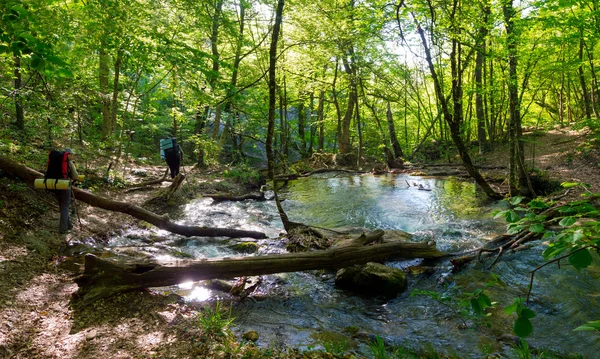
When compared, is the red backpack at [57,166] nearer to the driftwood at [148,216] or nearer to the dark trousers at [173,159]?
the driftwood at [148,216]

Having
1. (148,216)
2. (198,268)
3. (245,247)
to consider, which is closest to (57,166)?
(148,216)

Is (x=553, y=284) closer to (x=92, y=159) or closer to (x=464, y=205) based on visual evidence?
(x=464, y=205)

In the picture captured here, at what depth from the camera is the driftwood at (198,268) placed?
5.19 meters

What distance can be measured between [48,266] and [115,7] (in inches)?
299

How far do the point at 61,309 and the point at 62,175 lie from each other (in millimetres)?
3731

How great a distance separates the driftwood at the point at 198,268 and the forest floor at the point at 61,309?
0.20 m

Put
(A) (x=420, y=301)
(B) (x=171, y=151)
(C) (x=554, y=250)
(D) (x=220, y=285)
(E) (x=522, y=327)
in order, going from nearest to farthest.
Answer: (E) (x=522, y=327)
(C) (x=554, y=250)
(A) (x=420, y=301)
(D) (x=220, y=285)
(B) (x=171, y=151)

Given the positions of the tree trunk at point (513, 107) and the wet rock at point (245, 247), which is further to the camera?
the tree trunk at point (513, 107)

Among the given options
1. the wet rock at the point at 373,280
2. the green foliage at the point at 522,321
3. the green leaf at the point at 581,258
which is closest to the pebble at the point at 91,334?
the wet rock at the point at 373,280

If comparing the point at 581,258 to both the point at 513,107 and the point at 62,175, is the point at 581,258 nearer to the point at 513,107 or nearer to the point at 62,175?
the point at 62,175

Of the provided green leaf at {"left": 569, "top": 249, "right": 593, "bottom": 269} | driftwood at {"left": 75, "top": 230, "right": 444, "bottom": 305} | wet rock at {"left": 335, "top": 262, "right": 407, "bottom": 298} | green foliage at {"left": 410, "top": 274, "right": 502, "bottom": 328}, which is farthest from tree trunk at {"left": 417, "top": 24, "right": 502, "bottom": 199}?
green leaf at {"left": 569, "top": 249, "right": 593, "bottom": 269}

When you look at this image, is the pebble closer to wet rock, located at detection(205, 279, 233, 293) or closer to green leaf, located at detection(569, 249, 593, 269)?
wet rock, located at detection(205, 279, 233, 293)

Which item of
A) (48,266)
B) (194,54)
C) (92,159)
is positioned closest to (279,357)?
(48,266)

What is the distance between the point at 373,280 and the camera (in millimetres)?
6281
